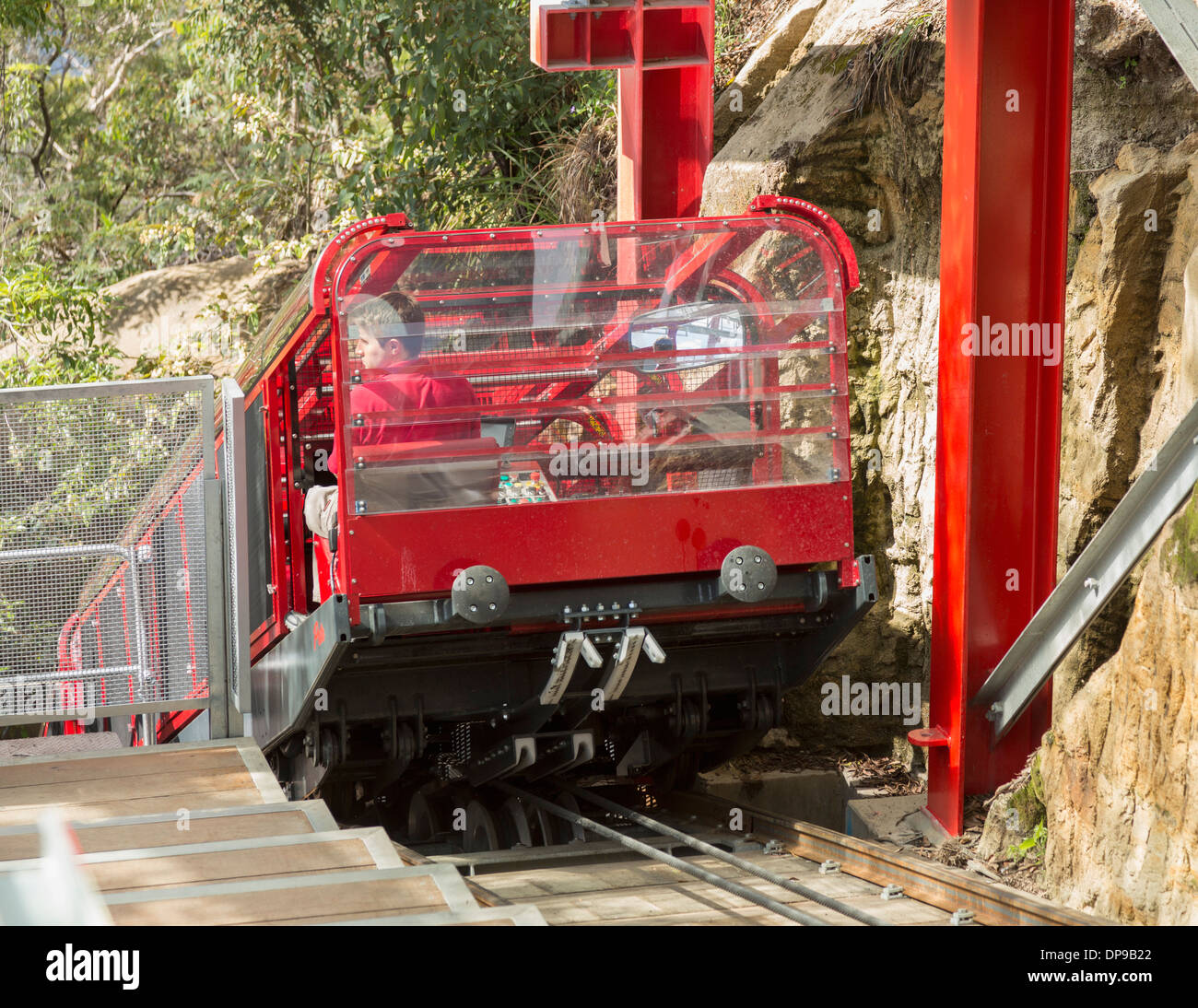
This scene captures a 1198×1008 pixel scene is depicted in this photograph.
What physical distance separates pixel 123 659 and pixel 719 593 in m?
2.65

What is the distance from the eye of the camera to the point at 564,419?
6352mm

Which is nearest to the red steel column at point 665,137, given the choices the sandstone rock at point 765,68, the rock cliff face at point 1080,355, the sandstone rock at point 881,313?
the rock cliff face at point 1080,355

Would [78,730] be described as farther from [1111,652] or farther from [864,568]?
[1111,652]

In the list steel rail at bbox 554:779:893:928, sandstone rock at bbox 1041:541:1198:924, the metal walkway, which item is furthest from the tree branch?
sandstone rock at bbox 1041:541:1198:924

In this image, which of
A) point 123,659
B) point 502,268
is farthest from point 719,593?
point 123,659

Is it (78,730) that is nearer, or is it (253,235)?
(78,730)

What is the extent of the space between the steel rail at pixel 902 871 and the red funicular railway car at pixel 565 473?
82 cm

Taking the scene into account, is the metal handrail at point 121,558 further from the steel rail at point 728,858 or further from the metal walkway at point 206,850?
the steel rail at point 728,858

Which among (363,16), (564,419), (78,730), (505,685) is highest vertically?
(363,16)

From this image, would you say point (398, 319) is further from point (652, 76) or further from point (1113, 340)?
point (652, 76)

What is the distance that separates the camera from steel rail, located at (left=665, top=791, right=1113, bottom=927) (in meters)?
5.38

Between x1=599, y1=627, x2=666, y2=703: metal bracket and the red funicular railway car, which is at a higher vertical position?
the red funicular railway car

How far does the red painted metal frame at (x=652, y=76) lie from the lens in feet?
30.5

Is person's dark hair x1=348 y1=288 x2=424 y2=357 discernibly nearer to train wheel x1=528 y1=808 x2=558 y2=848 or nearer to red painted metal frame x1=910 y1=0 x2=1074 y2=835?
red painted metal frame x1=910 y1=0 x2=1074 y2=835
